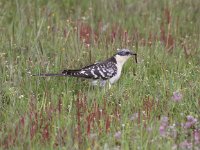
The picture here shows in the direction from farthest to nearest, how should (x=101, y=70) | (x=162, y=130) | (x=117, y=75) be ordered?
1. (x=117, y=75)
2. (x=101, y=70)
3. (x=162, y=130)

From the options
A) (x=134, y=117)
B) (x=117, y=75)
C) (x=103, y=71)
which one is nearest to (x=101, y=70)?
(x=103, y=71)

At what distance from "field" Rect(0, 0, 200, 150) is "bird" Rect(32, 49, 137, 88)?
148 mm

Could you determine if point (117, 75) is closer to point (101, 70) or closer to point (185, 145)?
point (101, 70)

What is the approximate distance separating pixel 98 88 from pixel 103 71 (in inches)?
27.1

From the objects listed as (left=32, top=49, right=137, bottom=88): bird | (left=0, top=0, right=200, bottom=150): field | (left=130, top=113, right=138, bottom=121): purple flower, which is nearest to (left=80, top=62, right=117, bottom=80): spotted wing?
(left=32, top=49, right=137, bottom=88): bird

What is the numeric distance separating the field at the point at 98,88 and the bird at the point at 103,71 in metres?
0.15

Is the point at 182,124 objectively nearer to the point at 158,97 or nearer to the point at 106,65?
the point at 158,97

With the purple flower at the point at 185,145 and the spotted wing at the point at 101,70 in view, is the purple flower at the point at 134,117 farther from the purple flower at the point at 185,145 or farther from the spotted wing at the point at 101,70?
the spotted wing at the point at 101,70

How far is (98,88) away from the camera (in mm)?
8281

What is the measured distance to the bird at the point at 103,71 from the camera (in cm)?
851

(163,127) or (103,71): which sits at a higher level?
(103,71)

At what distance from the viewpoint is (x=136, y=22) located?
11.6 m

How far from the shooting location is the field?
646 cm

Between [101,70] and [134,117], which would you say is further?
[101,70]
